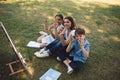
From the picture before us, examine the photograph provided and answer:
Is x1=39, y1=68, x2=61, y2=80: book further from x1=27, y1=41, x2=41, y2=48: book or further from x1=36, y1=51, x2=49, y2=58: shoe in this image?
x1=27, y1=41, x2=41, y2=48: book

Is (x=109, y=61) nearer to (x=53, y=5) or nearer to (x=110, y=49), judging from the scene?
(x=110, y=49)

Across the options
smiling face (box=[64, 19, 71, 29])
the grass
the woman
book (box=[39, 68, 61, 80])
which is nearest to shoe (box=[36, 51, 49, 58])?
the woman

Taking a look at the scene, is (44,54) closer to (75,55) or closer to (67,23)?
(75,55)

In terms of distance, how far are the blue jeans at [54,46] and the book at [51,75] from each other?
0.53 metres

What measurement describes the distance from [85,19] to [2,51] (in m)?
3.68

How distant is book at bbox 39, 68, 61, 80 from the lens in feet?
14.0

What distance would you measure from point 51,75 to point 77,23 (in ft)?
10.5

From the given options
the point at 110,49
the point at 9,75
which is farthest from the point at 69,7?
the point at 9,75

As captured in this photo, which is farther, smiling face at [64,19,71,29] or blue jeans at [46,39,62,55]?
blue jeans at [46,39,62,55]

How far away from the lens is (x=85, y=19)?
24.5 feet

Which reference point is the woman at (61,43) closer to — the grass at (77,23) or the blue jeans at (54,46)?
the blue jeans at (54,46)

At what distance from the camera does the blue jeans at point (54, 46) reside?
4840 mm

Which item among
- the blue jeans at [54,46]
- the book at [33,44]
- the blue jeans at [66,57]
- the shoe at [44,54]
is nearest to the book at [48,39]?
the book at [33,44]

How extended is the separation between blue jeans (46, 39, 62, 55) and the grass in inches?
8.4
